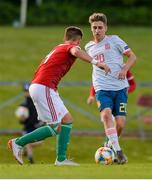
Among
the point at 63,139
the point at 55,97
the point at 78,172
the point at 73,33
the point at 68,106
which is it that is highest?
the point at 73,33

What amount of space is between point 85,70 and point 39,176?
3144 cm

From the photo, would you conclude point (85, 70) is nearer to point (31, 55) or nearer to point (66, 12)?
point (31, 55)

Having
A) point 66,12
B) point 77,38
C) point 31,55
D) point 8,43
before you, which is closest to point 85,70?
point 31,55

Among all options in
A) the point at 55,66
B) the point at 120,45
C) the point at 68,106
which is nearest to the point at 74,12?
the point at 68,106

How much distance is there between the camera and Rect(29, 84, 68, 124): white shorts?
1464 centimetres

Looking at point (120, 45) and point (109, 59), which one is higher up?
point (120, 45)

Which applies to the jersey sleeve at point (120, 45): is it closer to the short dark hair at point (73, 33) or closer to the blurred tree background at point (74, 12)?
the short dark hair at point (73, 33)

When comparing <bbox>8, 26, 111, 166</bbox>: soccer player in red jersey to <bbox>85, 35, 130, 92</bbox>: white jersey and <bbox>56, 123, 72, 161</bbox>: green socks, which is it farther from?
<bbox>85, 35, 130, 92</bbox>: white jersey

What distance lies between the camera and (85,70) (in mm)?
43719

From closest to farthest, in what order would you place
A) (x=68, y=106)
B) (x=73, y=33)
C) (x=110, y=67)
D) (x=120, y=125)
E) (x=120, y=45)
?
(x=73, y=33) < (x=110, y=67) < (x=120, y=45) < (x=120, y=125) < (x=68, y=106)

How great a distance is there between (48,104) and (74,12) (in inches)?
2068

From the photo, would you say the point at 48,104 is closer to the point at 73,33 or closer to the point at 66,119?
the point at 66,119

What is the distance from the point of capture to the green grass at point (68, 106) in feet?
43.0

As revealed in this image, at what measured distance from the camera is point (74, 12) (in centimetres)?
6688
